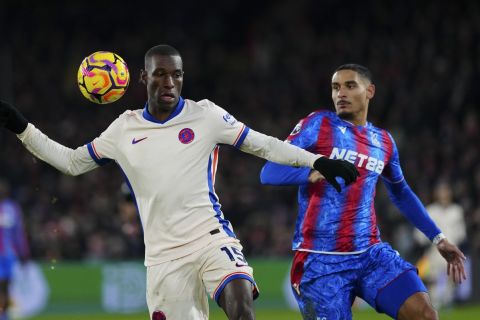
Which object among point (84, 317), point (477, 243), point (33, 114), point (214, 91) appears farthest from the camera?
point (214, 91)

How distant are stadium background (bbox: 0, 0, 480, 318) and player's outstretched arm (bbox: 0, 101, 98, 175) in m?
7.39

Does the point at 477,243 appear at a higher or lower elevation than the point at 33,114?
lower

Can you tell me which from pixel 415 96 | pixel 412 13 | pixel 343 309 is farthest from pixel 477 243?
pixel 343 309

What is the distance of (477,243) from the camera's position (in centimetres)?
1756

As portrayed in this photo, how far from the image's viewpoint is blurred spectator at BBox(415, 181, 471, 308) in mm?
16188

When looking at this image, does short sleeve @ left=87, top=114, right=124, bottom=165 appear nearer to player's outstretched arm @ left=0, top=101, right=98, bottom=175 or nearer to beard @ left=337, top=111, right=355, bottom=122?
player's outstretched arm @ left=0, top=101, right=98, bottom=175

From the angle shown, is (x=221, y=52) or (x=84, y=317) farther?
(x=221, y=52)

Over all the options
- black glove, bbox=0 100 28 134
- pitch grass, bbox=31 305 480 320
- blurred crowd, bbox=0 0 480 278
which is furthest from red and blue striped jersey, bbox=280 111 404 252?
pitch grass, bbox=31 305 480 320

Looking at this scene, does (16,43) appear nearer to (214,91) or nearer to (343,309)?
(214,91)

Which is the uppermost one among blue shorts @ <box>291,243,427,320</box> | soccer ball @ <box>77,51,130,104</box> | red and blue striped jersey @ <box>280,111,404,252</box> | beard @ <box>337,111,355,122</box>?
soccer ball @ <box>77,51,130,104</box>

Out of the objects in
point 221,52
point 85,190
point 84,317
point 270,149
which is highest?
point 221,52

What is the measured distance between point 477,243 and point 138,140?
12.3 meters

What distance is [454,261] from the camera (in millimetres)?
7121

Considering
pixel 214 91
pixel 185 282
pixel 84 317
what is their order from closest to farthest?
1. pixel 185 282
2. pixel 84 317
3. pixel 214 91
